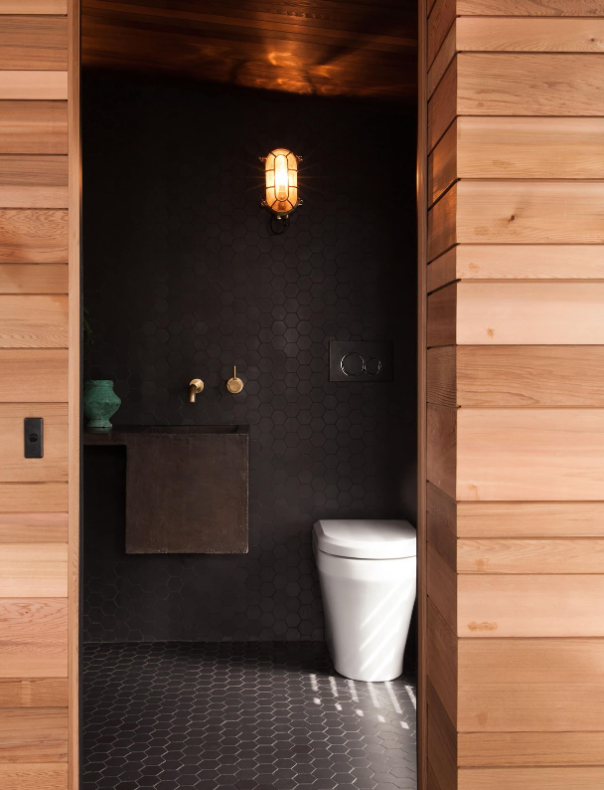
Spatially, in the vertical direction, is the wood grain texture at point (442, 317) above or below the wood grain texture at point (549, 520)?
above

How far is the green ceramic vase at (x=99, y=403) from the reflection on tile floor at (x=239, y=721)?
Result: 98cm

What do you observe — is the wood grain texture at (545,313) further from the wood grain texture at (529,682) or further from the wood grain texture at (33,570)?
the wood grain texture at (33,570)

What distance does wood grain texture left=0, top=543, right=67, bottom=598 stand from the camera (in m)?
1.62

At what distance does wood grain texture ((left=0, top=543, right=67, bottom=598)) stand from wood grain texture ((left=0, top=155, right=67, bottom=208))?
0.76 meters

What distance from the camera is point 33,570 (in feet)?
5.34

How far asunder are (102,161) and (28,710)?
2391 mm

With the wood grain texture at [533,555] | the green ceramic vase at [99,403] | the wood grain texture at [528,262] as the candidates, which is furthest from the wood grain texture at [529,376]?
the green ceramic vase at [99,403]

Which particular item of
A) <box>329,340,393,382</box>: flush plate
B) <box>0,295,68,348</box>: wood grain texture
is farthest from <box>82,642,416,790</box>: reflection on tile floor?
<box>0,295,68,348</box>: wood grain texture

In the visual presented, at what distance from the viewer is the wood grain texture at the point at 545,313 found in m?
1.51

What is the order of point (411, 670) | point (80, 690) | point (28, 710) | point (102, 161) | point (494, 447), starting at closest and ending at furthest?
point (494, 447) → point (28, 710) → point (80, 690) → point (411, 670) → point (102, 161)

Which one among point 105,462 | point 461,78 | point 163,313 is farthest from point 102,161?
point 461,78

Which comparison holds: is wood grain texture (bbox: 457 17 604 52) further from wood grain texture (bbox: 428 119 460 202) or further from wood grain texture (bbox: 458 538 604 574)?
wood grain texture (bbox: 458 538 604 574)

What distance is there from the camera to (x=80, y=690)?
1734mm

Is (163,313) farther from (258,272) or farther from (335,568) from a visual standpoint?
(335,568)
